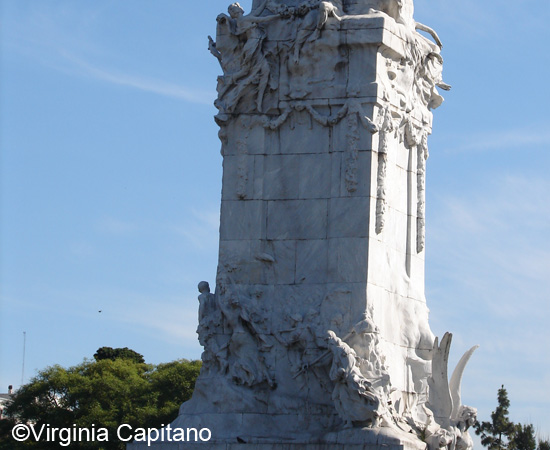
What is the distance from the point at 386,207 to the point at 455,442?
483cm

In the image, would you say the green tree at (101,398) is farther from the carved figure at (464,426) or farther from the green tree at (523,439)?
the carved figure at (464,426)

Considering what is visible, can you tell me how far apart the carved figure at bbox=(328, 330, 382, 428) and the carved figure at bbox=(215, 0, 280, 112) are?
5.38 meters

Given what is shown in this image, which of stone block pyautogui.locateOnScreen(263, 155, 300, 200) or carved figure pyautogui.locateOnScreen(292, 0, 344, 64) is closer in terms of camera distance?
carved figure pyautogui.locateOnScreen(292, 0, 344, 64)

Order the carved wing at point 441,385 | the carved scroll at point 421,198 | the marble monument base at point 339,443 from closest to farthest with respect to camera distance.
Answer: the marble monument base at point 339,443 < the carved wing at point 441,385 < the carved scroll at point 421,198

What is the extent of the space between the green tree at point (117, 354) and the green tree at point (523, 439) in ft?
70.4

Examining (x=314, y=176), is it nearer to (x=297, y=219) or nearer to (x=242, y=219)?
(x=297, y=219)

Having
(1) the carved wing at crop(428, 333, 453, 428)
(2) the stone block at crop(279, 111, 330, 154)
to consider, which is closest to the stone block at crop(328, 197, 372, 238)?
(2) the stone block at crop(279, 111, 330, 154)

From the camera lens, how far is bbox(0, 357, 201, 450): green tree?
54.8 m

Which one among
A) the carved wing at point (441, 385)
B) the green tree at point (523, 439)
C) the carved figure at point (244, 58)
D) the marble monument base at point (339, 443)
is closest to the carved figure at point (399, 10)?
the carved figure at point (244, 58)

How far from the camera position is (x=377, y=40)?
30766mm

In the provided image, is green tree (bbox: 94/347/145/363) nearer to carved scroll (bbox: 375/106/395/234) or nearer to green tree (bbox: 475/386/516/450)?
green tree (bbox: 475/386/516/450)

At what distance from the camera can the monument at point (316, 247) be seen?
29922 mm

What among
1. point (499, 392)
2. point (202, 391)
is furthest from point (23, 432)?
point (202, 391)

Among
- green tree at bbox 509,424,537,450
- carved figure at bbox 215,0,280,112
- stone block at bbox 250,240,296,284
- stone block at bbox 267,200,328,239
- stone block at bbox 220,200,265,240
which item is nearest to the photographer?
stone block at bbox 267,200,328,239
